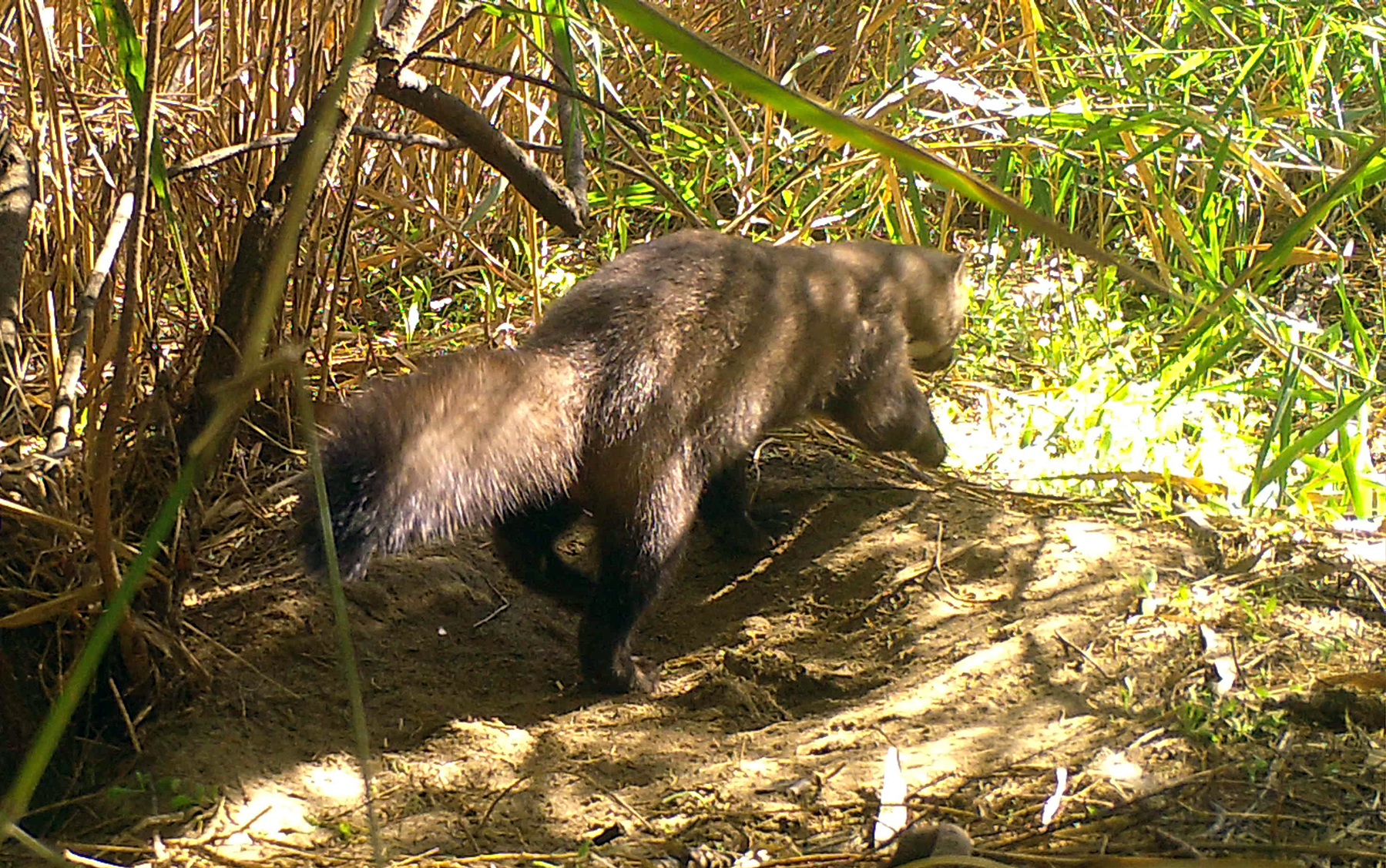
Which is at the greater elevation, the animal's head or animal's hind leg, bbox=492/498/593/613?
the animal's head

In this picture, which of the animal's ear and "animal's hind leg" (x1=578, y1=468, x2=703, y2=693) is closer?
"animal's hind leg" (x1=578, y1=468, x2=703, y2=693)

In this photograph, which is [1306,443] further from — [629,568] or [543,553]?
[543,553]

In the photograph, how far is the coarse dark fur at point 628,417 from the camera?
6.36 ft

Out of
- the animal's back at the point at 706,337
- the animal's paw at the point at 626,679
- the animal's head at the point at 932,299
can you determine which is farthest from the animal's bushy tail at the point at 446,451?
the animal's head at the point at 932,299

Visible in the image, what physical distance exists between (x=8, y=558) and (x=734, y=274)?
1521mm

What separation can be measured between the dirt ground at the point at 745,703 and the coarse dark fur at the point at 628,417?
0.61 feet

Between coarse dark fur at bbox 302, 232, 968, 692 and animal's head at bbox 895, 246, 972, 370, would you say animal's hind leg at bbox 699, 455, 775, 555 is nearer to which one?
coarse dark fur at bbox 302, 232, 968, 692

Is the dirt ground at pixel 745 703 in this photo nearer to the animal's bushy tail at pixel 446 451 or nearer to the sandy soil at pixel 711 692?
the sandy soil at pixel 711 692

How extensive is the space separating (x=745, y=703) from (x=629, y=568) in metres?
0.36

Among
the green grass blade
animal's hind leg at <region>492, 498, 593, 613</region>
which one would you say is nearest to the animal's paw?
animal's hind leg at <region>492, 498, 593, 613</region>

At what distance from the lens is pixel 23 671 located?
6.70 feet

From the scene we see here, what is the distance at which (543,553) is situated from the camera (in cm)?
267

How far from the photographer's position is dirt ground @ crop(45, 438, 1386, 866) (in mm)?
1740

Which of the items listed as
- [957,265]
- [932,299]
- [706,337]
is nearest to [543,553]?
[706,337]
